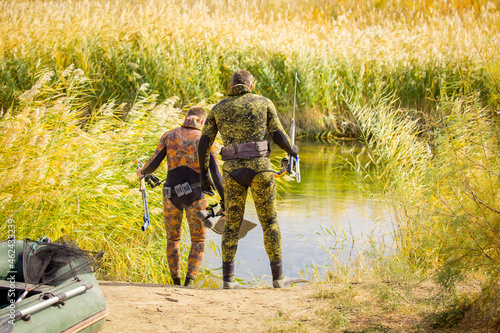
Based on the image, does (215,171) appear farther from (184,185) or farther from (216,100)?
(216,100)

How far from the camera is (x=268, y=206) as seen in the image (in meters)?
5.48

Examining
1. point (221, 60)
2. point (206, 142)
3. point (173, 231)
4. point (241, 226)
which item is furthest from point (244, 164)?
point (221, 60)

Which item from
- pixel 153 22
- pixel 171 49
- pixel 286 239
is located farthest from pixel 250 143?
pixel 153 22

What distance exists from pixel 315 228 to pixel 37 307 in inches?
206

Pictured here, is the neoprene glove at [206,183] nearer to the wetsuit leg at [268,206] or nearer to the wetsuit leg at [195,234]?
the wetsuit leg at [195,234]

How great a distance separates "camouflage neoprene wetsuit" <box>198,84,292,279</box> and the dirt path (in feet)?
1.54

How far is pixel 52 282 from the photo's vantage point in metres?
4.36

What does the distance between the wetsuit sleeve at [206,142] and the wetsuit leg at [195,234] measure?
1.27ft

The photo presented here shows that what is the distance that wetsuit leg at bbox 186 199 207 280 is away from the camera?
573 cm

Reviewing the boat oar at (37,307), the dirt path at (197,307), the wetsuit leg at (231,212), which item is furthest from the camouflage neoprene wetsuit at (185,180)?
the boat oar at (37,307)

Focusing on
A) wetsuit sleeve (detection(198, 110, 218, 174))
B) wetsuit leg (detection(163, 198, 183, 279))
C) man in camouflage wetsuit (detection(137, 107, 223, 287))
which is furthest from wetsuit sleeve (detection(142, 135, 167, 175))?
wetsuit sleeve (detection(198, 110, 218, 174))

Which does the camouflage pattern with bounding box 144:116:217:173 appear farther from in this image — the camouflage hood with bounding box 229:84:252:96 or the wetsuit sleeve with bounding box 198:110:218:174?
the camouflage hood with bounding box 229:84:252:96

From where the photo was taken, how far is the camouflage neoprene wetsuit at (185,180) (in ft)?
18.8

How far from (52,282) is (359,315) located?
93.9 inches
